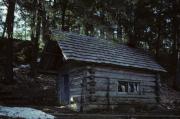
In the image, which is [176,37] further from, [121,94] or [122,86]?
[121,94]

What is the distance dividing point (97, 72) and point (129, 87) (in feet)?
11.0

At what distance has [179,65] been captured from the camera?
31672mm

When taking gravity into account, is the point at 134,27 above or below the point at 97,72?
above

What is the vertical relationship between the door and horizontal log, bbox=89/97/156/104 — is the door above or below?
above

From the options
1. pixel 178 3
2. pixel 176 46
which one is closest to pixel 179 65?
pixel 176 46

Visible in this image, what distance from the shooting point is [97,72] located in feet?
64.7

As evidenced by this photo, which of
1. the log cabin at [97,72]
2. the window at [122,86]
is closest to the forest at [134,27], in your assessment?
the log cabin at [97,72]

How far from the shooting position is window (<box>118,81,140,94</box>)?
70.1ft

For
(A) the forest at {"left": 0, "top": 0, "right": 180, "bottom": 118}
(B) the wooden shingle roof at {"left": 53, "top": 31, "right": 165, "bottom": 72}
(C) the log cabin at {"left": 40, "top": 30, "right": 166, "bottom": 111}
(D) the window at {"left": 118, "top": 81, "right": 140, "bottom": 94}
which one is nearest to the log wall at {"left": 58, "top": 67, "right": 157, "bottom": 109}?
(C) the log cabin at {"left": 40, "top": 30, "right": 166, "bottom": 111}

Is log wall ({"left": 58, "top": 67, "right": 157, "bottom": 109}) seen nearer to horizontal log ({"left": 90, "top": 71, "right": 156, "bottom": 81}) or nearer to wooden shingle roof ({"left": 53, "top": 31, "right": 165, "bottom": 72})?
horizontal log ({"left": 90, "top": 71, "right": 156, "bottom": 81})

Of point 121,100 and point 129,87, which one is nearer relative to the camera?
point 121,100

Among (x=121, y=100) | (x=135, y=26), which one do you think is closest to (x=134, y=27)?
(x=135, y=26)

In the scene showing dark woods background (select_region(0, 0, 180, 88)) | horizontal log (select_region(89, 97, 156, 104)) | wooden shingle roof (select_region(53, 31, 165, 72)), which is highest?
dark woods background (select_region(0, 0, 180, 88))

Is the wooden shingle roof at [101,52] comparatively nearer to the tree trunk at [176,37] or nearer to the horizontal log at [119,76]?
the horizontal log at [119,76]
